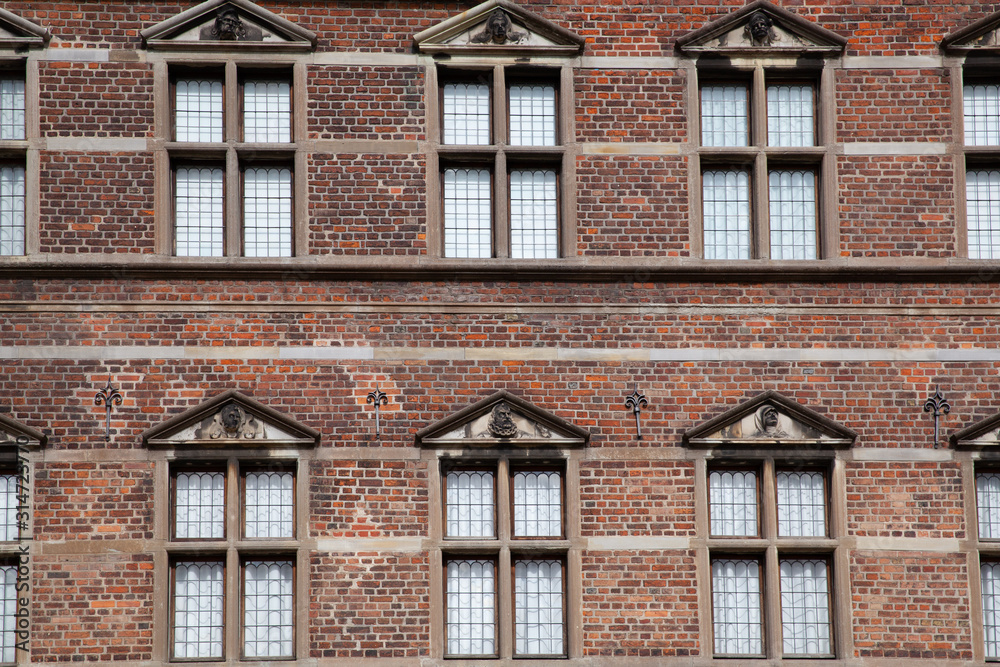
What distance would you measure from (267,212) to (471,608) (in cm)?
415

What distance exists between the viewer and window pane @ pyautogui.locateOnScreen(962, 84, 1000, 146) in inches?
470

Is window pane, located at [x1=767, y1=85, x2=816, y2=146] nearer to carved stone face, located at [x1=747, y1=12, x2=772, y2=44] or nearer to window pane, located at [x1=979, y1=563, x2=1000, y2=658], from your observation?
carved stone face, located at [x1=747, y1=12, x2=772, y2=44]

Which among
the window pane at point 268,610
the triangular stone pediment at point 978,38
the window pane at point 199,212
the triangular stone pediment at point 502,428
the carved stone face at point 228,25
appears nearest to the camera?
the window pane at point 268,610

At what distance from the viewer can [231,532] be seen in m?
10.9

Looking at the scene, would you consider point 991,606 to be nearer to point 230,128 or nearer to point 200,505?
point 200,505

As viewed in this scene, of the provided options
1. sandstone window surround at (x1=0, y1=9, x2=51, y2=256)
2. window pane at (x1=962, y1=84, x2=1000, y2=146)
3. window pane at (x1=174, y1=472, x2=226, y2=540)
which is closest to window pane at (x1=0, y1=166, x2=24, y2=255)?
sandstone window surround at (x1=0, y1=9, x2=51, y2=256)

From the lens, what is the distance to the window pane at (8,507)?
35.8ft

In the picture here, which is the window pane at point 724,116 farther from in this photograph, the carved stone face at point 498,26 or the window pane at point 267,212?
the window pane at point 267,212

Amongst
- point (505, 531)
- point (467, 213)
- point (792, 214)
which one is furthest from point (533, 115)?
point (505, 531)

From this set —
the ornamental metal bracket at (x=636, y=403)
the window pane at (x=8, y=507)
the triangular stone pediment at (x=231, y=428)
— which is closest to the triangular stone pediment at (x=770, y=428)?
the ornamental metal bracket at (x=636, y=403)

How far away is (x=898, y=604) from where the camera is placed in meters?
10.9

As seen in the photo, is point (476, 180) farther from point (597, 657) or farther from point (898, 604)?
point (898, 604)

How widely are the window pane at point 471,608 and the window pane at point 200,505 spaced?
7.04 feet

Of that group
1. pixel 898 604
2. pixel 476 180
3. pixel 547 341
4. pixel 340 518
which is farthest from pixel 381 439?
pixel 898 604
